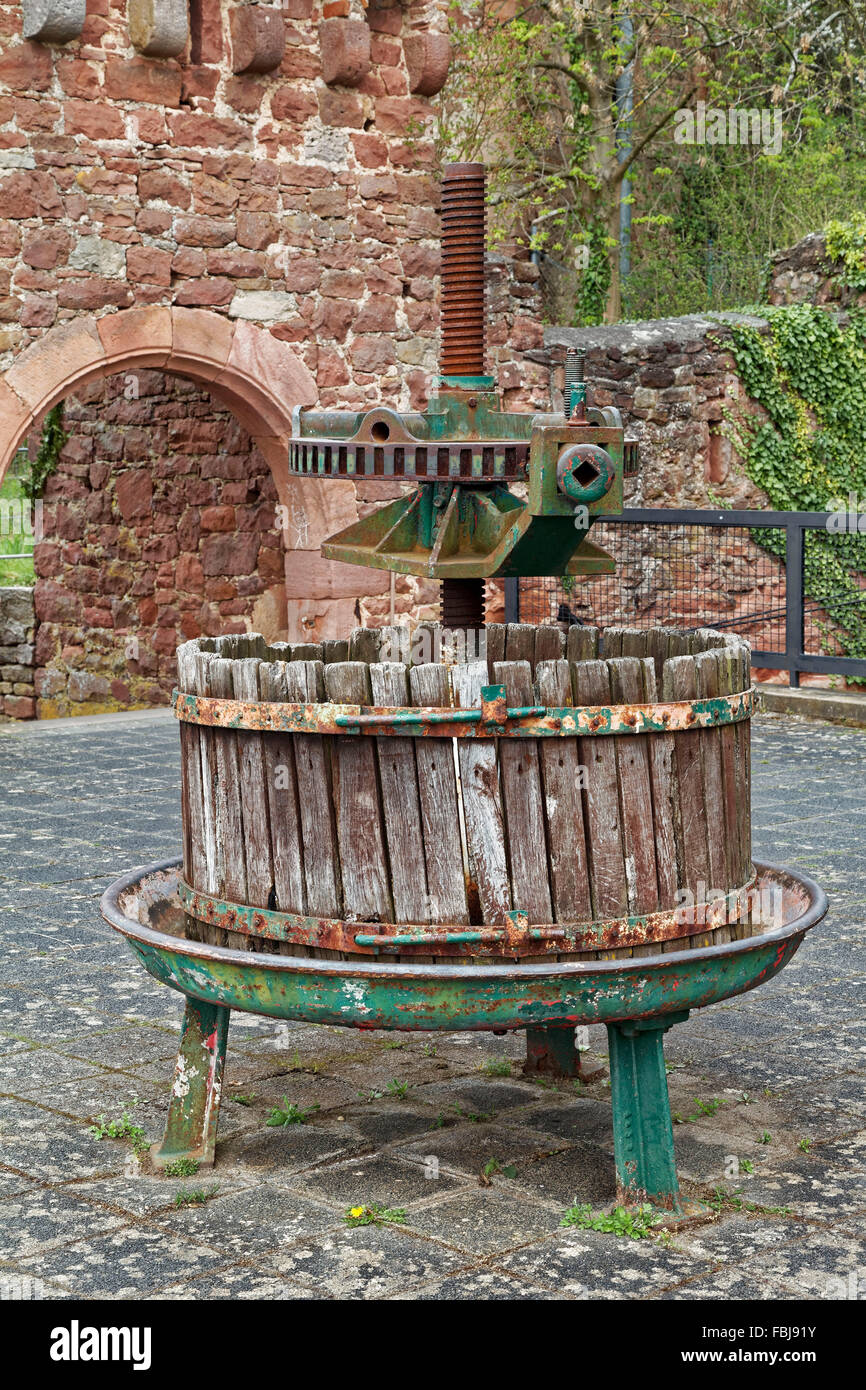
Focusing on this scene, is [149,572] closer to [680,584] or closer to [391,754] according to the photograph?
[680,584]

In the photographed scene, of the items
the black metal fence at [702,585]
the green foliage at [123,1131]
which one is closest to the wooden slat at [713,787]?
the green foliage at [123,1131]

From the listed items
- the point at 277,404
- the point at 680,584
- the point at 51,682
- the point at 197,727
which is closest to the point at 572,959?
the point at 197,727

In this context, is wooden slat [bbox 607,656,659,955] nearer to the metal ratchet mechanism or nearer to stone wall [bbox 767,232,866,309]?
the metal ratchet mechanism

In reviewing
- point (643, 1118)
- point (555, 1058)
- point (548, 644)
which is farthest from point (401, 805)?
point (555, 1058)

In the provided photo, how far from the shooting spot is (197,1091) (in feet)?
12.5

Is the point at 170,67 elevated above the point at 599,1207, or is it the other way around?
the point at 170,67

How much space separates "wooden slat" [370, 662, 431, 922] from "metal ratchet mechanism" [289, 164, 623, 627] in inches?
20.1

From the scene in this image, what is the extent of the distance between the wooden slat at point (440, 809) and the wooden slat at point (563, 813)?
180mm

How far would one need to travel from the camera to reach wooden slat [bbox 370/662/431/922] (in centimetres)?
342

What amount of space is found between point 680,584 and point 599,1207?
9668mm

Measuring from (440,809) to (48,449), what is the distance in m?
10.9

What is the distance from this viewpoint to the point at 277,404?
36.2 feet

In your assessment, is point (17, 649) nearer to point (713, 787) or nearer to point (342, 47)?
point (342, 47)

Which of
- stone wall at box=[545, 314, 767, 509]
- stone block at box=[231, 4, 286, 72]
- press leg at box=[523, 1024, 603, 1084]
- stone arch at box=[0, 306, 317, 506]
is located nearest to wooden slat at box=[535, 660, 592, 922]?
press leg at box=[523, 1024, 603, 1084]
